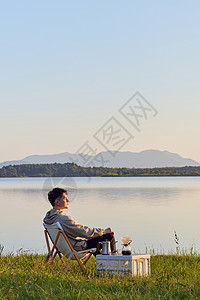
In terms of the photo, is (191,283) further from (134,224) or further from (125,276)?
(134,224)

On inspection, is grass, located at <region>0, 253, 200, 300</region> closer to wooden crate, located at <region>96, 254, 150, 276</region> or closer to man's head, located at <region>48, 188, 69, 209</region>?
wooden crate, located at <region>96, 254, 150, 276</region>

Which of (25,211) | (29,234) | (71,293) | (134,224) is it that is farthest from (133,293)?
(25,211)

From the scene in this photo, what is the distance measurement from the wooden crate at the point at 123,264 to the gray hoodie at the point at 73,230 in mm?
381

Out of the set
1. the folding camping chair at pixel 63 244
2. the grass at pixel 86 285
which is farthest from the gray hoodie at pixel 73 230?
the grass at pixel 86 285

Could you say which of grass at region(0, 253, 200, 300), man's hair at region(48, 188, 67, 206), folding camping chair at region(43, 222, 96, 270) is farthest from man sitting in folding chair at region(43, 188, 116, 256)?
grass at region(0, 253, 200, 300)

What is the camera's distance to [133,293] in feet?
14.4

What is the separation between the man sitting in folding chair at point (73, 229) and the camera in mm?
5684

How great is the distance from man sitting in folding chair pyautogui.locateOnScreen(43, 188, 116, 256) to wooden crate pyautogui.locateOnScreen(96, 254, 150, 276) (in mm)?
329

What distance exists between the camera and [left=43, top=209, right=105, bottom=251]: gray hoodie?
5.68 metres

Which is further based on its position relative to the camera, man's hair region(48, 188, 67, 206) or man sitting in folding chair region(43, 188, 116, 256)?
man's hair region(48, 188, 67, 206)

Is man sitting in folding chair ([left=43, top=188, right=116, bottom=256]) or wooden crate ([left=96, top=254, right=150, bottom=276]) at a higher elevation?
man sitting in folding chair ([left=43, top=188, right=116, bottom=256])

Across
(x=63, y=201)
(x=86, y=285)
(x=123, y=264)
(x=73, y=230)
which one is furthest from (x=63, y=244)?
(x=86, y=285)

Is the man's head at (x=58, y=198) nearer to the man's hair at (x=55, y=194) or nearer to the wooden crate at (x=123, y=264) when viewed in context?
the man's hair at (x=55, y=194)

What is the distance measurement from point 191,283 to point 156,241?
7.66 meters
